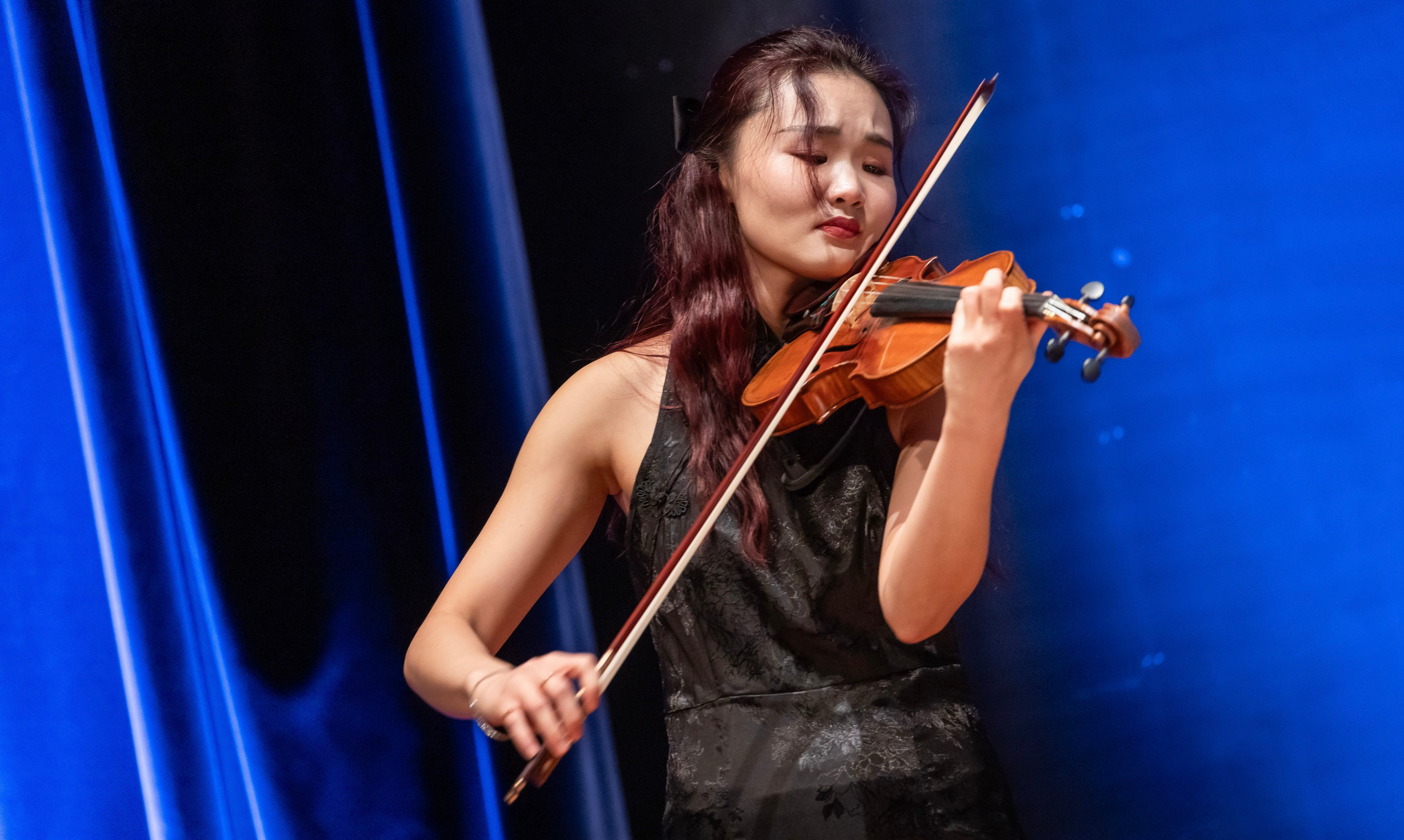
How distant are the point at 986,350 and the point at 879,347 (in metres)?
0.13

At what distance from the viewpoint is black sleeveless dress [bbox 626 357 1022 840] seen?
0.94m

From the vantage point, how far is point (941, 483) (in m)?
0.82

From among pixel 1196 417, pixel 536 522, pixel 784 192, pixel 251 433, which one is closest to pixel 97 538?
pixel 251 433

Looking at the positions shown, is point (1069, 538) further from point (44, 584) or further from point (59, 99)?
point (59, 99)

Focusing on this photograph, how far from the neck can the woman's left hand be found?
0.35 meters

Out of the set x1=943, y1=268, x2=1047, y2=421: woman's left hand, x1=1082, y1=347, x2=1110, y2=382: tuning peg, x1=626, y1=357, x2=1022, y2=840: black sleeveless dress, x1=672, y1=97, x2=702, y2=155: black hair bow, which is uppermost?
x1=672, y1=97, x2=702, y2=155: black hair bow

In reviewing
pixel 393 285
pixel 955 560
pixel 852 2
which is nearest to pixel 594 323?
pixel 393 285

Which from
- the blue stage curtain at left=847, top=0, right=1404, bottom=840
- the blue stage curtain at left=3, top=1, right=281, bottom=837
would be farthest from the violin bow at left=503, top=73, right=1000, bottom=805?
the blue stage curtain at left=3, top=1, right=281, bottom=837

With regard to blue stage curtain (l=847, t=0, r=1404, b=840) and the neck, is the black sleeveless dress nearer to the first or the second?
the neck

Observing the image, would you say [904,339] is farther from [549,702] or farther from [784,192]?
[549,702]

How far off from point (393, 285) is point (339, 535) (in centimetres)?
→ 36

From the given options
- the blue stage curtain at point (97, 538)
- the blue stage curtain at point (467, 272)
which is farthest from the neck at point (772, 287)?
the blue stage curtain at point (97, 538)

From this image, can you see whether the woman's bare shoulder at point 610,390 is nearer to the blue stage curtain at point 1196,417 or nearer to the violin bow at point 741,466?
the violin bow at point 741,466

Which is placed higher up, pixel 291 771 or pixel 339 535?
pixel 339 535
